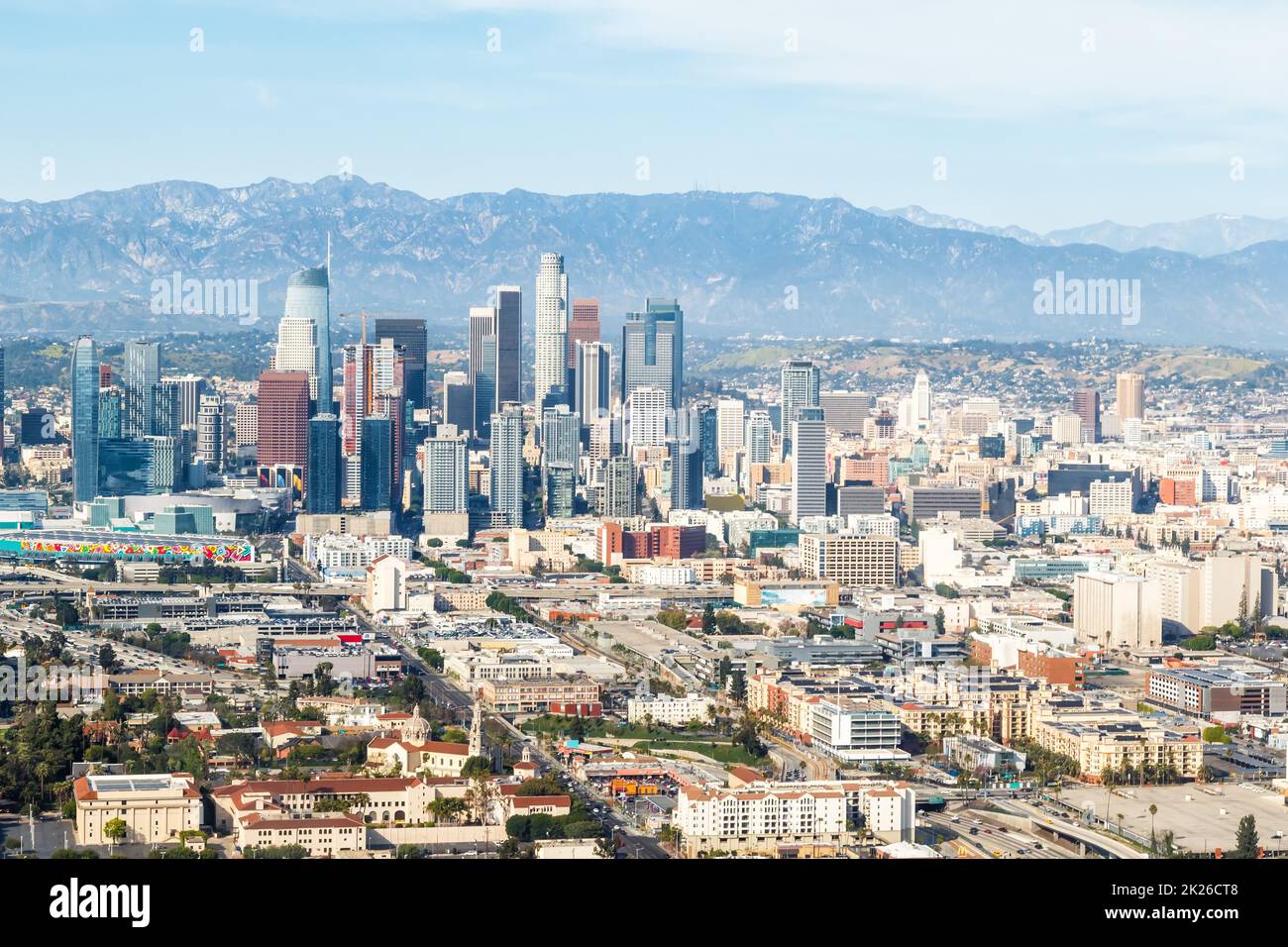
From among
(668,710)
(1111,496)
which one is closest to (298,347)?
(1111,496)

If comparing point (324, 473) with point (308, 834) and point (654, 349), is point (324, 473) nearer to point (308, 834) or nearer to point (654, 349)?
point (654, 349)

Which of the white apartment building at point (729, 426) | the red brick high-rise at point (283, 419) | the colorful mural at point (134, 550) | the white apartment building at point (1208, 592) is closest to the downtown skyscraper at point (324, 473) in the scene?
the red brick high-rise at point (283, 419)

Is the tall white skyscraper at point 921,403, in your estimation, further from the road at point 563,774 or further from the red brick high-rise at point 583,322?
the road at point 563,774

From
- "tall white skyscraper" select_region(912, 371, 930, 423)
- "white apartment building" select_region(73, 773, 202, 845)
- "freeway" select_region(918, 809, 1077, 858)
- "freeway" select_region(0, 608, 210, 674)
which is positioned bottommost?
"freeway" select_region(918, 809, 1077, 858)

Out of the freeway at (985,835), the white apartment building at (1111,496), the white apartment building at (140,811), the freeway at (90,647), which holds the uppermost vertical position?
the white apartment building at (1111,496)

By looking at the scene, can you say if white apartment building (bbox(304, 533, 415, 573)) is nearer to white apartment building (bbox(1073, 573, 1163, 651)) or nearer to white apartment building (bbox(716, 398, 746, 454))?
white apartment building (bbox(1073, 573, 1163, 651))

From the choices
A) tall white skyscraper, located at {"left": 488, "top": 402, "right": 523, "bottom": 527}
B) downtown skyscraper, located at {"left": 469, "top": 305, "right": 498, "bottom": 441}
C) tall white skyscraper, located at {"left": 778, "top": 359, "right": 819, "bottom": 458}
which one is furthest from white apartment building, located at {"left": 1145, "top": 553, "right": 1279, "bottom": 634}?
downtown skyscraper, located at {"left": 469, "top": 305, "right": 498, "bottom": 441}
